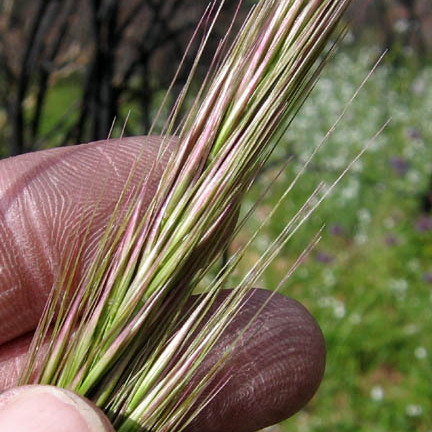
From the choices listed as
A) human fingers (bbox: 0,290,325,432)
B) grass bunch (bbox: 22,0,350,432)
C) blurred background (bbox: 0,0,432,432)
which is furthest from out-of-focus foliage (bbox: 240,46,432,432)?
grass bunch (bbox: 22,0,350,432)

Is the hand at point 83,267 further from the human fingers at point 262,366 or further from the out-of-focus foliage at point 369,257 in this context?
the out-of-focus foliage at point 369,257

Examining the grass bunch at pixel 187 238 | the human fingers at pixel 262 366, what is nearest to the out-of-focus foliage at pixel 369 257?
the human fingers at pixel 262 366

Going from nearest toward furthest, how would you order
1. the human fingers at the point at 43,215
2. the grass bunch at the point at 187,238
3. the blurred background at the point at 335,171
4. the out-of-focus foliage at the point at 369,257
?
1. the grass bunch at the point at 187,238
2. the human fingers at the point at 43,215
3. the blurred background at the point at 335,171
4. the out-of-focus foliage at the point at 369,257

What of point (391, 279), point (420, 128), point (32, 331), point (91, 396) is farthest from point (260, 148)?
point (420, 128)

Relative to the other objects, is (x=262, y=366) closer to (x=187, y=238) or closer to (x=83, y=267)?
(x=83, y=267)

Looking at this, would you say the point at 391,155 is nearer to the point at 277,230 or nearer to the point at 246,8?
the point at 277,230

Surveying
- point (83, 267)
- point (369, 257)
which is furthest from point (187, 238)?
point (369, 257)
